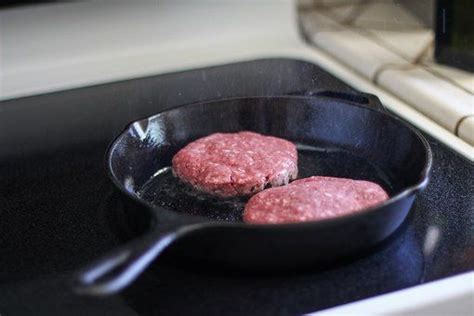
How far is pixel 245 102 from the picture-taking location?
100 cm

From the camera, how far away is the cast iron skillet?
64 centimetres

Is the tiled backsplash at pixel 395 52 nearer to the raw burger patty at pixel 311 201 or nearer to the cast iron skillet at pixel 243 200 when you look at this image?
the cast iron skillet at pixel 243 200

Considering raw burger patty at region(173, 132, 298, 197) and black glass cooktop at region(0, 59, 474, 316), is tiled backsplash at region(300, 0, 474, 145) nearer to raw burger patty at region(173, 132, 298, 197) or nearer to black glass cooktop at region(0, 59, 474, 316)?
black glass cooktop at region(0, 59, 474, 316)

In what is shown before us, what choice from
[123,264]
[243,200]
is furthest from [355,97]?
[123,264]

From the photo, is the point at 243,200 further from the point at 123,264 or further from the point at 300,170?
the point at 123,264

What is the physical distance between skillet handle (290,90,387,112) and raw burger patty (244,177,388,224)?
156mm

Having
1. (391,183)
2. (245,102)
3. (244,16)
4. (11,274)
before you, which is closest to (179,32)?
(244,16)

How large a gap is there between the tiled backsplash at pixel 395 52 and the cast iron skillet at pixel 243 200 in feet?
0.47

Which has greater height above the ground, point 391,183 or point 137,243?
point 137,243

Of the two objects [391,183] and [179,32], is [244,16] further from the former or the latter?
[391,183]

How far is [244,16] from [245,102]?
43 cm

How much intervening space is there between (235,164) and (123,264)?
12.2 inches

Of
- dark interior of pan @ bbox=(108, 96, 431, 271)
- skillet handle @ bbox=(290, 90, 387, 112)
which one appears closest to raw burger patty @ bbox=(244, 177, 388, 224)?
dark interior of pan @ bbox=(108, 96, 431, 271)

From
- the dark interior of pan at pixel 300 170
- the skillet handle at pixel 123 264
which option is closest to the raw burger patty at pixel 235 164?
the dark interior of pan at pixel 300 170
